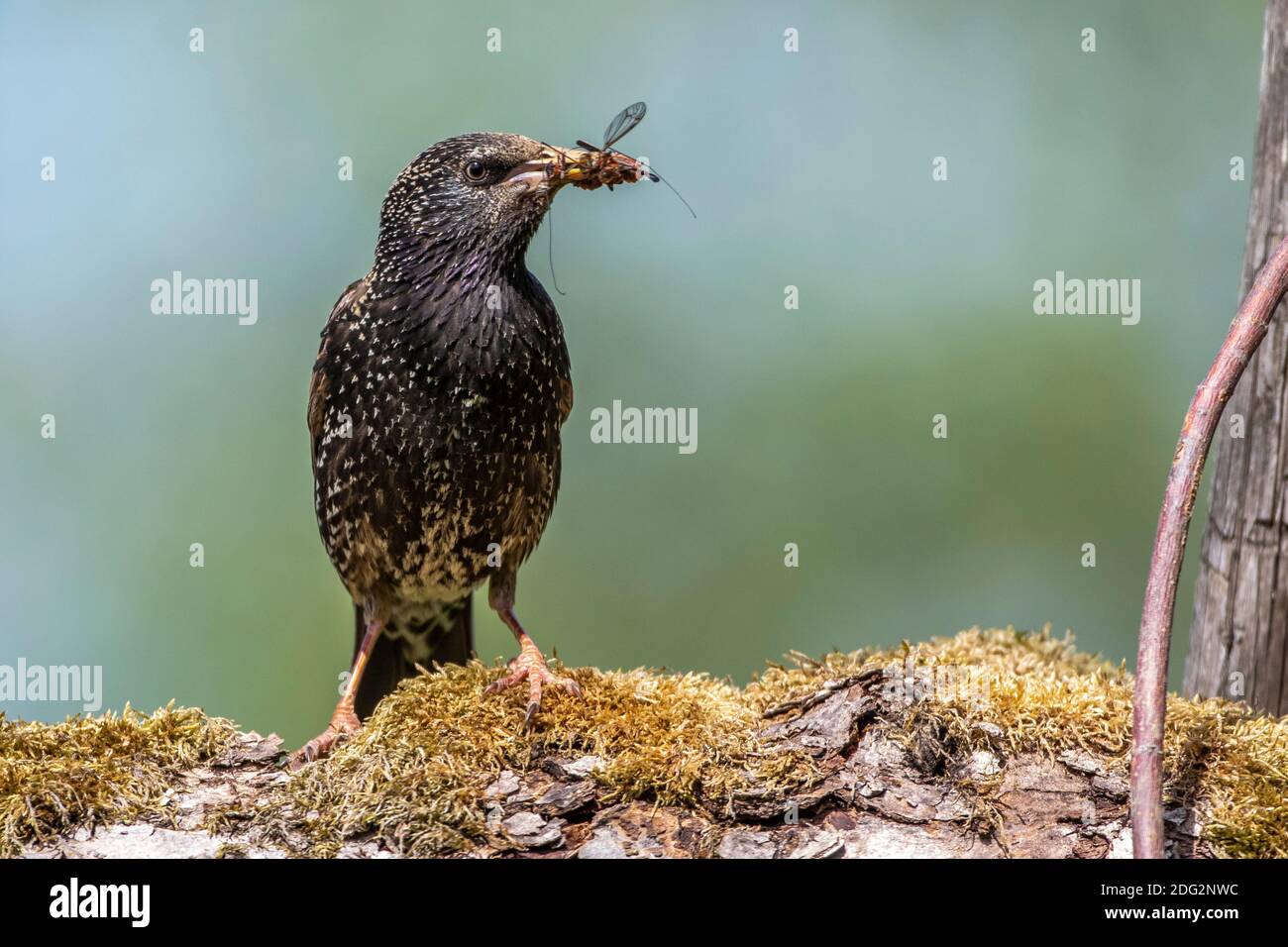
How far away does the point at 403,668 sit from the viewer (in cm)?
530

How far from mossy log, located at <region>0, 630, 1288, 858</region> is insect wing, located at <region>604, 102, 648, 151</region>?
2.04m

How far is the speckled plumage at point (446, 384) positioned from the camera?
4270mm

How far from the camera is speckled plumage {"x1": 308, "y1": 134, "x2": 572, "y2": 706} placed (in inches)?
168

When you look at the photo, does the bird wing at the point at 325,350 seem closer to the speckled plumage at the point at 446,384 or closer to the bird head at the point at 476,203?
the speckled plumage at the point at 446,384

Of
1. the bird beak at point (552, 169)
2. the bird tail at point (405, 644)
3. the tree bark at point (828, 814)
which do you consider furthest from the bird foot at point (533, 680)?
the bird beak at point (552, 169)

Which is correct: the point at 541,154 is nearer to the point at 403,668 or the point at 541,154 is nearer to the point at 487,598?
the point at 487,598

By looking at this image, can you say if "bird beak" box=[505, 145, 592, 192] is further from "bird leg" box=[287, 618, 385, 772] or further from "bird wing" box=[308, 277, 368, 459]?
"bird leg" box=[287, 618, 385, 772]

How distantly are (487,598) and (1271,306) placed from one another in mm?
3058

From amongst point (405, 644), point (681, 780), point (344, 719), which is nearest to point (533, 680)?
point (681, 780)

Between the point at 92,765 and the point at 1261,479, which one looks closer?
the point at 92,765

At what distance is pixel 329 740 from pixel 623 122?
8.22 ft

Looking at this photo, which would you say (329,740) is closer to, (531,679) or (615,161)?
(531,679)

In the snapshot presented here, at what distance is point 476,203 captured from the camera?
4391 millimetres
